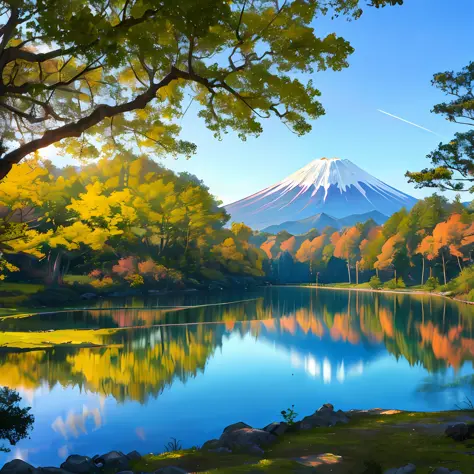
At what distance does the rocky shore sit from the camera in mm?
4586

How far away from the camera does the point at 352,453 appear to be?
203 inches

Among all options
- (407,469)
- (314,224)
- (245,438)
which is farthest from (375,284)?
(314,224)

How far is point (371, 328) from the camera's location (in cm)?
1920

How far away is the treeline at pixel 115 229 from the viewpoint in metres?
23.1

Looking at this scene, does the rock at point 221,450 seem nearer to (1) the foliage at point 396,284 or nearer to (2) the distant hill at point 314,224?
(1) the foliage at point 396,284

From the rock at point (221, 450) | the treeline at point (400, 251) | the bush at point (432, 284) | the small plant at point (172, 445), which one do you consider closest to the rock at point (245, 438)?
the rock at point (221, 450)

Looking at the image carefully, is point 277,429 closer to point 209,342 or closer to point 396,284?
point 209,342

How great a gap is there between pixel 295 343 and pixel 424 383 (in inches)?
233

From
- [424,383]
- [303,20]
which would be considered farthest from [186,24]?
[424,383]

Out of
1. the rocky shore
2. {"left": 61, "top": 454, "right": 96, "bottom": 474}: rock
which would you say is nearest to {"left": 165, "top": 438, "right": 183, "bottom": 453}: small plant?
the rocky shore

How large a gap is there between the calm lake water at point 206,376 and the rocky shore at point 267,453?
1.08 metres

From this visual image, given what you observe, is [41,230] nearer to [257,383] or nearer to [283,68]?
[257,383]

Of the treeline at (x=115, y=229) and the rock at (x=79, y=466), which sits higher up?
the treeline at (x=115, y=229)

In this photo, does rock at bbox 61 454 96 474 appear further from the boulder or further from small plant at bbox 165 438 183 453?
the boulder
